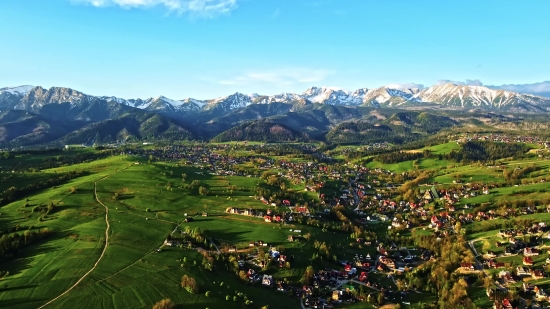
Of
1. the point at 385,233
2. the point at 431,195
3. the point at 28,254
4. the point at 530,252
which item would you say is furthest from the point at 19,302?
the point at 431,195

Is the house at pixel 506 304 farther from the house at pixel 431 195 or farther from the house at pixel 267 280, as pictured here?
the house at pixel 431 195

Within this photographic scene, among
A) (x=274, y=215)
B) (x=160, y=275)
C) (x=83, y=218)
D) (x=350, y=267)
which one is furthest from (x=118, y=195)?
(x=350, y=267)

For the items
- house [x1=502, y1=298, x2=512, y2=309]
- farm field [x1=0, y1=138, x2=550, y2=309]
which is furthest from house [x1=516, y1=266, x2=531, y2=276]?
house [x1=502, y1=298, x2=512, y2=309]

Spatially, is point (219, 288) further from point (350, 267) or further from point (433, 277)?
point (433, 277)

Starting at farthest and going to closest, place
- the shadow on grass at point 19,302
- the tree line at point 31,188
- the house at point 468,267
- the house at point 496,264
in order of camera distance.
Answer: the tree line at point 31,188 < the house at point 468,267 < the house at point 496,264 < the shadow on grass at point 19,302

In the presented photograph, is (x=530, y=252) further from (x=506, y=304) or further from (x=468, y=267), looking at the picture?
(x=506, y=304)

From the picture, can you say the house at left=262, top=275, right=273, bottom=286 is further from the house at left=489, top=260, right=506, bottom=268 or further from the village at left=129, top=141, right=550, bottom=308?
the house at left=489, top=260, right=506, bottom=268

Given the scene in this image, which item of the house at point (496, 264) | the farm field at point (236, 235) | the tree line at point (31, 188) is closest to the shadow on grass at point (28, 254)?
the farm field at point (236, 235)

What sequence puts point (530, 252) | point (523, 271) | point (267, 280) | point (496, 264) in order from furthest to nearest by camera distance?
point (530, 252), point (496, 264), point (267, 280), point (523, 271)

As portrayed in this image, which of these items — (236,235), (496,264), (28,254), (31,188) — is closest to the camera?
(28,254)

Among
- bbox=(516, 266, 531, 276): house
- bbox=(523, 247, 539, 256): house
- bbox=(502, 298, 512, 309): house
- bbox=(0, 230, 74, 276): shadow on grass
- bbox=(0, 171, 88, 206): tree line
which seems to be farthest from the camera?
bbox=(0, 171, 88, 206): tree line

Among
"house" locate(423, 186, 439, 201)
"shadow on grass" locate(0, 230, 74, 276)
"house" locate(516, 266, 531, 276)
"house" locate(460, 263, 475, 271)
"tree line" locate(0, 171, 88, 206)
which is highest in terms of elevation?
"tree line" locate(0, 171, 88, 206)
